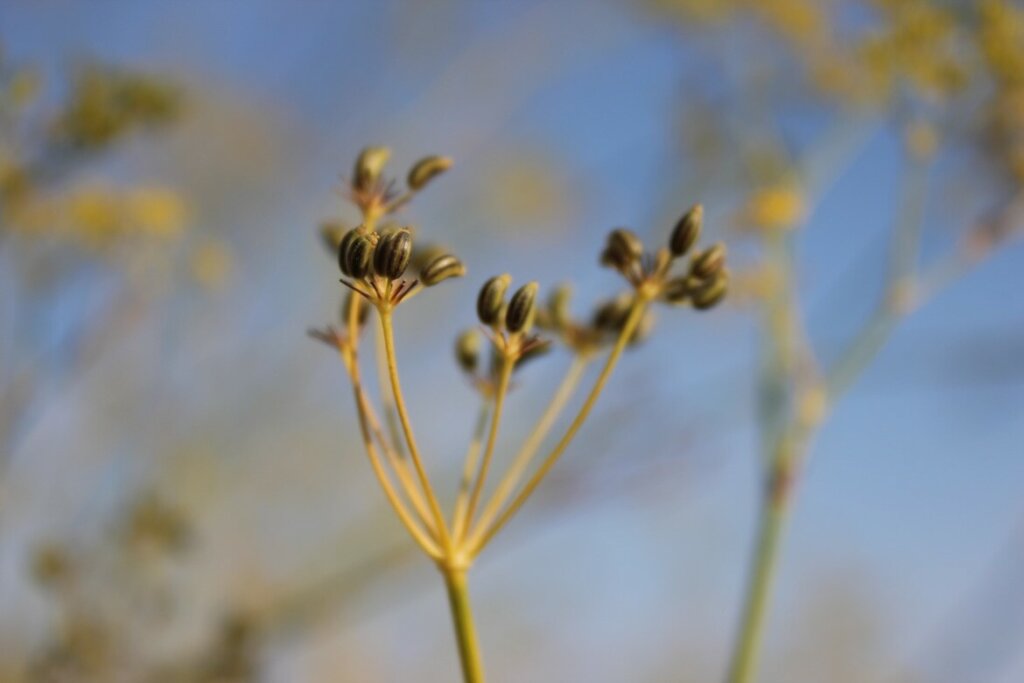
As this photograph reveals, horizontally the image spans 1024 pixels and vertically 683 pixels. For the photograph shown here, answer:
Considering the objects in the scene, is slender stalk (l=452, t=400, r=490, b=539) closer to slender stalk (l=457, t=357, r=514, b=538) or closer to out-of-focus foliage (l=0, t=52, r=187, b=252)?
slender stalk (l=457, t=357, r=514, b=538)

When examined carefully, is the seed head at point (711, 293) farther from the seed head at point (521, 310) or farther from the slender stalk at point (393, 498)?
the slender stalk at point (393, 498)

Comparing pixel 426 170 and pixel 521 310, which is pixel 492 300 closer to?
pixel 521 310

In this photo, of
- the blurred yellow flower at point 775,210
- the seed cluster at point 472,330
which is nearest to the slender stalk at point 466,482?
the seed cluster at point 472,330

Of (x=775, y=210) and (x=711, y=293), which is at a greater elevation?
(x=775, y=210)

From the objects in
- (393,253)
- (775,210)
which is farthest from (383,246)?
(775,210)

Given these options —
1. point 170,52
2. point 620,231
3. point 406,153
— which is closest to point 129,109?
point 620,231

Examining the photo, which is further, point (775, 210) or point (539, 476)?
point (775, 210)

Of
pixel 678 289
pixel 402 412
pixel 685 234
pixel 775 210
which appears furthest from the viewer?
pixel 775 210

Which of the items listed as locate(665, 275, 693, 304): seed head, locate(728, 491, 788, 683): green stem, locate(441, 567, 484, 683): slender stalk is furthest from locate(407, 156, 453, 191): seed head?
locate(728, 491, 788, 683): green stem
